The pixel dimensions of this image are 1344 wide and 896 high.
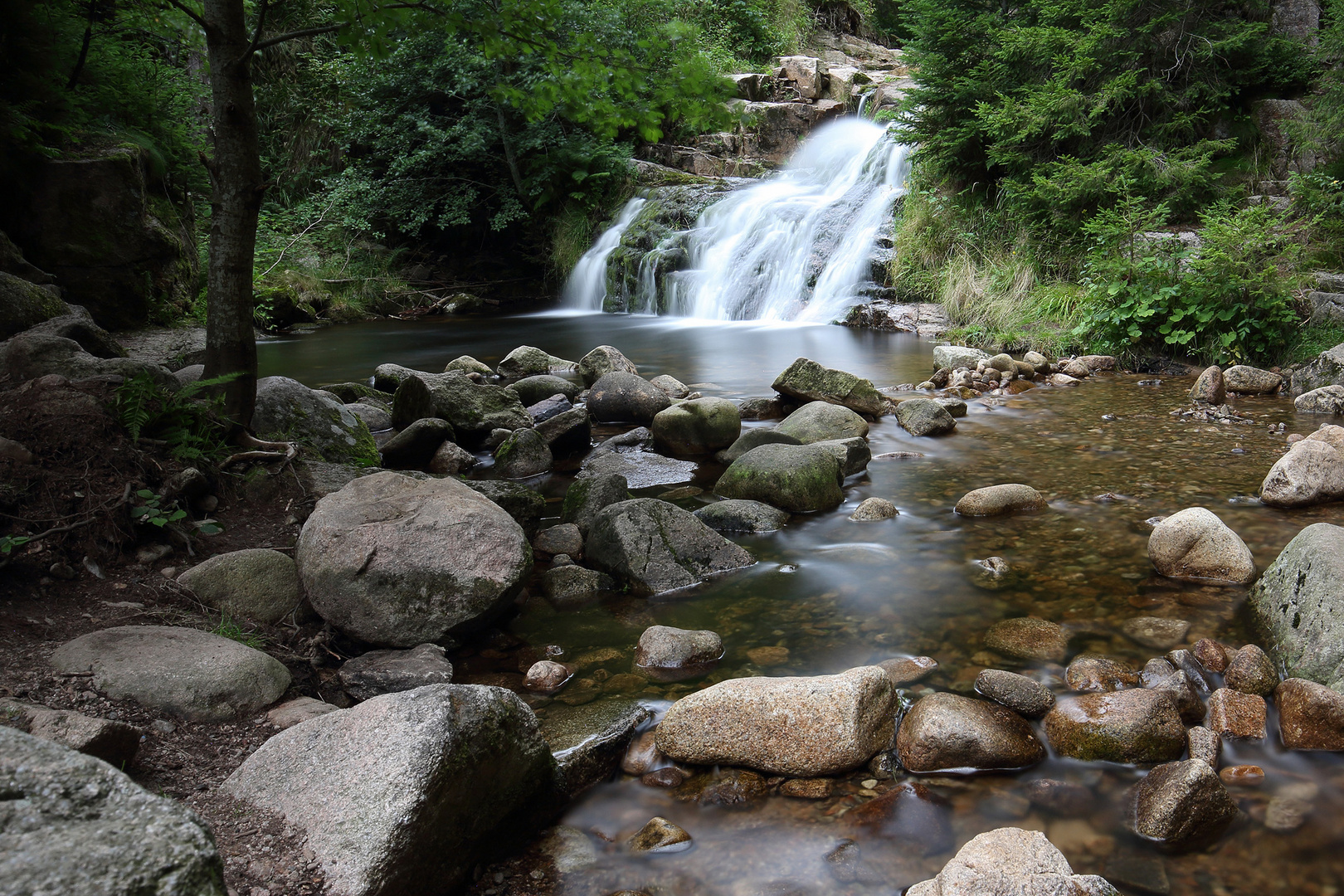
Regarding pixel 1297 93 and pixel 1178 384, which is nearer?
pixel 1178 384

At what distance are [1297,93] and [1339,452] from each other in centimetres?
824

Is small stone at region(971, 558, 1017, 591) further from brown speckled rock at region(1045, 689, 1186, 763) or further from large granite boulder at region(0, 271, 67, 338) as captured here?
large granite boulder at region(0, 271, 67, 338)

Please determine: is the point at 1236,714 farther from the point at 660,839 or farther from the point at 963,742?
the point at 660,839

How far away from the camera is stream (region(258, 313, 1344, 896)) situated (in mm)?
2256

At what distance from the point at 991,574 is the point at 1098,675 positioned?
3.47ft

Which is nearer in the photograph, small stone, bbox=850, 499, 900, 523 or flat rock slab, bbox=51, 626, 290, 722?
flat rock slab, bbox=51, 626, 290, 722

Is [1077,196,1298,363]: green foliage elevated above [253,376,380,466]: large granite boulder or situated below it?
above

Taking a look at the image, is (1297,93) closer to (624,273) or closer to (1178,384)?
(1178,384)

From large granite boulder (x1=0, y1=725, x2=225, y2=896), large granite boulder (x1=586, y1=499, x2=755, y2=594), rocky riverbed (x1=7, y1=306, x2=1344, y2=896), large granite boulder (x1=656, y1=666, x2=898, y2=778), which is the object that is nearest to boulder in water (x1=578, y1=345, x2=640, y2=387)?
rocky riverbed (x1=7, y1=306, x2=1344, y2=896)

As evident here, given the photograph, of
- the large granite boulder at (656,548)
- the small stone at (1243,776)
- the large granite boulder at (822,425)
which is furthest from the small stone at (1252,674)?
the large granite boulder at (822,425)

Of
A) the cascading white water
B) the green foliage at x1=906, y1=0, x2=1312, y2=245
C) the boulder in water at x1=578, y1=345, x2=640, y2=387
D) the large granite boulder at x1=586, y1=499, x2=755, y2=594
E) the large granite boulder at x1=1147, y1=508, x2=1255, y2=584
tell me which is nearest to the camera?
the large granite boulder at x1=1147, y1=508, x2=1255, y2=584

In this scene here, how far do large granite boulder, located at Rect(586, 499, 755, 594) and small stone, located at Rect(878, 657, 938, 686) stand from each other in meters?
1.23

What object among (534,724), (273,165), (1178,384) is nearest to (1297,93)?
(1178,384)

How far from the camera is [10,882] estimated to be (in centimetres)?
111
